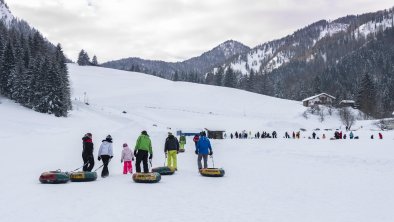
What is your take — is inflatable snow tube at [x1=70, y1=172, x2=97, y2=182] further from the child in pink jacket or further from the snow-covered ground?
the child in pink jacket

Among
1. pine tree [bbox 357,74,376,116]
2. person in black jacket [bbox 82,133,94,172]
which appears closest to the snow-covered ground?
person in black jacket [bbox 82,133,94,172]

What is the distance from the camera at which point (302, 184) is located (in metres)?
13.3

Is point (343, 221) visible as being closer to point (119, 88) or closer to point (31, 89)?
point (31, 89)

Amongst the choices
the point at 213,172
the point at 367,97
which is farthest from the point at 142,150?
the point at 367,97

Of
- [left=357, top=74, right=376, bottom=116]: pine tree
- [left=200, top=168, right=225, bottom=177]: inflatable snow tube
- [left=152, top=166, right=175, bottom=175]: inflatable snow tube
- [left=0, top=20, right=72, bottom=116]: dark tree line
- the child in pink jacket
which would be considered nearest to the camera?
[left=200, top=168, right=225, bottom=177]: inflatable snow tube

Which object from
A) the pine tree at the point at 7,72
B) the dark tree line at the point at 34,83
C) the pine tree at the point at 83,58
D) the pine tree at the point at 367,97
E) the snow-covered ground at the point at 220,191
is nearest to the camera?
the snow-covered ground at the point at 220,191

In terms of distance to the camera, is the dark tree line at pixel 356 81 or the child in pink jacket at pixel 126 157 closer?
the child in pink jacket at pixel 126 157

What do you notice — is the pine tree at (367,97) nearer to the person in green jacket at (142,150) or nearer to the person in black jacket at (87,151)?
the person in green jacket at (142,150)

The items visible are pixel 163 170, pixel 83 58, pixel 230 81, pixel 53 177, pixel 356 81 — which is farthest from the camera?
pixel 83 58

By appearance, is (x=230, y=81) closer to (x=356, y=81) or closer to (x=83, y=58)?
(x=356, y=81)

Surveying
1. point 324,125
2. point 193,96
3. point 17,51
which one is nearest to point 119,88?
point 193,96

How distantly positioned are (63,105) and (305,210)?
164ft

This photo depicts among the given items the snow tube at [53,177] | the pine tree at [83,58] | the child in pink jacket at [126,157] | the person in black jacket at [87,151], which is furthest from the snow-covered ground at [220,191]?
the pine tree at [83,58]

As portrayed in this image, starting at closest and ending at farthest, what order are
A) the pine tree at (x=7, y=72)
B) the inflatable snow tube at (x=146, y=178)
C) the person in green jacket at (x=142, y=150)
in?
1. the inflatable snow tube at (x=146, y=178)
2. the person in green jacket at (x=142, y=150)
3. the pine tree at (x=7, y=72)
